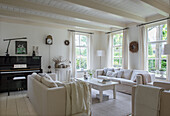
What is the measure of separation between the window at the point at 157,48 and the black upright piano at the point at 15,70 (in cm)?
464

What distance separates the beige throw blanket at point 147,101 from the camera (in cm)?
222

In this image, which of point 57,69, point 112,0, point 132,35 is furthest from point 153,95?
point 57,69

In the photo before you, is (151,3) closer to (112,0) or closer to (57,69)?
(112,0)

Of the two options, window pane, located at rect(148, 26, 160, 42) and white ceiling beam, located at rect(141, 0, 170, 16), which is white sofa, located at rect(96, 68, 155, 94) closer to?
window pane, located at rect(148, 26, 160, 42)

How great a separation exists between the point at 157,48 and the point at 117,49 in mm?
2055

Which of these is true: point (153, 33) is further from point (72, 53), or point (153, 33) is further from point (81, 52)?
point (72, 53)

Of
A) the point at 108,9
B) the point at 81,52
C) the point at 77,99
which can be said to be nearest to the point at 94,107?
the point at 77,99

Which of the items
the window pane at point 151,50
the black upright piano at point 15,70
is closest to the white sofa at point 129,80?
the window pane at point 151,50

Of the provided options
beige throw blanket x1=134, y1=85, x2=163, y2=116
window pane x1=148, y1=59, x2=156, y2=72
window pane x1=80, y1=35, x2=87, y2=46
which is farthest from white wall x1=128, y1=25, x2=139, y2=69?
beige throw blanket x1=134, y1=85, x2=163, y2=116

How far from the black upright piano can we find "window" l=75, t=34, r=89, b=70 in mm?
2414

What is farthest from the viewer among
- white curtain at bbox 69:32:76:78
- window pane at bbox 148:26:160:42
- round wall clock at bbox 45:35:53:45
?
white curtain at bbox 69:32:76:78

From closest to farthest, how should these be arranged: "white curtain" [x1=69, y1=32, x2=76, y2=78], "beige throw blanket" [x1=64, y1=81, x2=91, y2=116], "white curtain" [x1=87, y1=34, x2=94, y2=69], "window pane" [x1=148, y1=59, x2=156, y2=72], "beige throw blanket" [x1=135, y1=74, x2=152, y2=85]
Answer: "beige throw blanket" [x1=64, y1=81, x2=91, y2=116]
"beige throw blanket" [x1=135, y1=74, x2=152, y2=85]
"window pane" [x1=148, y1=59, x2=156, y2=72]
"white curtain" [x1=69, y1=32, x2=76, y2=78]
"white curtain" [x1=87, y1=34, x2=94, y2=69]

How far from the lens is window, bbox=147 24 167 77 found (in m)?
4.78

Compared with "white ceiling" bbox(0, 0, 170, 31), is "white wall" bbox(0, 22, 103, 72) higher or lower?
lower
